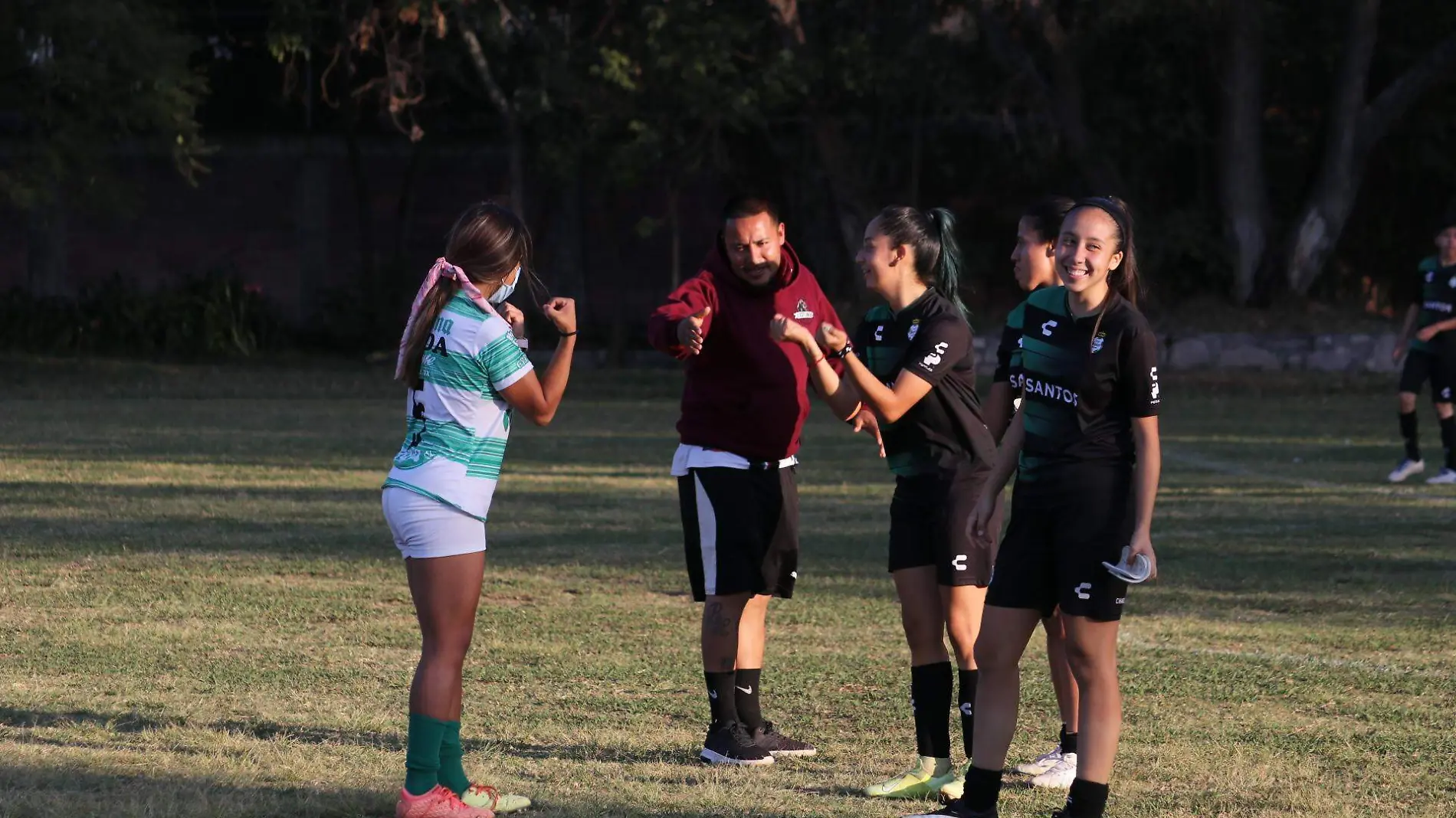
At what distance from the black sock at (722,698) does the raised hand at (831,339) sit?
135 cm

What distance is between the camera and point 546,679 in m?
7.24

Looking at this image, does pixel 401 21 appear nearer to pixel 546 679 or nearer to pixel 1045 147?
pixel 1045 147

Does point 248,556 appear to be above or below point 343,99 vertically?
below

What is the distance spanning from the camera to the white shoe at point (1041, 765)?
225 inches

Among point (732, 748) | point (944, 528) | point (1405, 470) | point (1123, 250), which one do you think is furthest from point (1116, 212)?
point (1405, 470)

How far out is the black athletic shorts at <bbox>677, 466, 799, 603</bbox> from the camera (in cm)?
593

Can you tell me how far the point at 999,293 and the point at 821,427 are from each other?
1098 centimetres

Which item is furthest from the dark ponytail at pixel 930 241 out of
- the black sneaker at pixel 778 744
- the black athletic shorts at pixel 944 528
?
the black sneaker at pixel 778 744

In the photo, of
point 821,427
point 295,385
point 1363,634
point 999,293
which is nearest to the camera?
point 1363,634

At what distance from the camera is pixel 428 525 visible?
482 cm

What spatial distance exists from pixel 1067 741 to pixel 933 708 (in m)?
0.47

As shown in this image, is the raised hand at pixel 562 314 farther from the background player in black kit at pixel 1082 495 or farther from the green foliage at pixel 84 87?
the green foliage at pixel 84 87

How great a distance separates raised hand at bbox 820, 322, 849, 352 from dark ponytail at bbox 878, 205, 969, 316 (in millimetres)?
498

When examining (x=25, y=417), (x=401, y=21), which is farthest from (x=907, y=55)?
(x=25, y=417)
